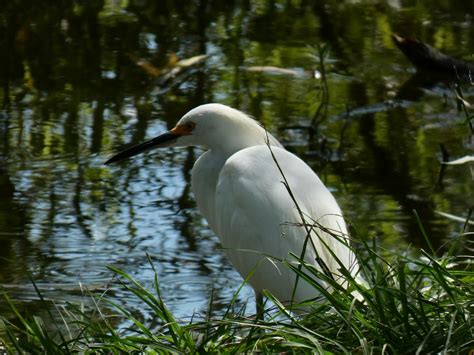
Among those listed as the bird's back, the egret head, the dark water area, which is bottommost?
the dark water area

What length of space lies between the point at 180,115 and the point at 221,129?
82.9 inches

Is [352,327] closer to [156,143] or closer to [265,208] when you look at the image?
[265,208]

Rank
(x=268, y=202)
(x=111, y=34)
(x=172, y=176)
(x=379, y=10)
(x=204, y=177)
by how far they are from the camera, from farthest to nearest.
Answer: (x=379, y=10) < (x=111, y=34) < (x=172, y=176) < (x=204, y=177) < (x=268, y=202)

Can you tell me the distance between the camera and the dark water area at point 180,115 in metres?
4.76

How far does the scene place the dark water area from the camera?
4.76 m

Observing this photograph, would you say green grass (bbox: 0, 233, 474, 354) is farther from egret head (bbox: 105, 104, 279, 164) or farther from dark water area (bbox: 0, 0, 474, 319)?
egret head (bbox: 105, 104, 279, 164)

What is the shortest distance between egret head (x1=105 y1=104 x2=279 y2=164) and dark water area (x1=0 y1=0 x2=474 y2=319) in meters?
0.58

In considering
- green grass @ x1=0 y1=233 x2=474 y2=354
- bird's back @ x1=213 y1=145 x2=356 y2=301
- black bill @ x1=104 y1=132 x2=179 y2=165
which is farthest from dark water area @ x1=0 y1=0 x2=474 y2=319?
green grass @ x1=0 y1=233 x2=474 y2=354

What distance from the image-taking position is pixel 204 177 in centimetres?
424

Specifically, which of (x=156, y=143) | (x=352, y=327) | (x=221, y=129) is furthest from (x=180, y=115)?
(x=352, y=327)

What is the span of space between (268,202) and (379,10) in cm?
495

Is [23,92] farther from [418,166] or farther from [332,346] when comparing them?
[332,346]

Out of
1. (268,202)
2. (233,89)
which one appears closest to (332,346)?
(268,202)

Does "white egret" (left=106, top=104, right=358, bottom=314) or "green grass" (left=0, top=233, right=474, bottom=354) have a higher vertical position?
"green grass" (left=0, top=233, right=474, bottom=354)
